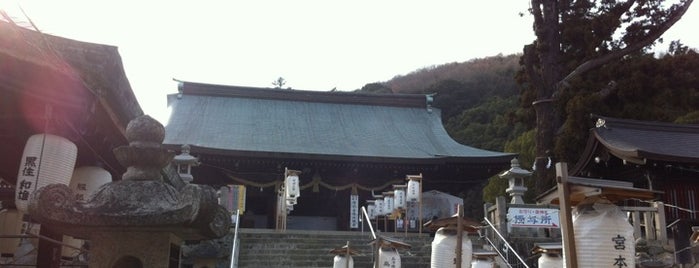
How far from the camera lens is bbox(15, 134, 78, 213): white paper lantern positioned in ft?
16.3

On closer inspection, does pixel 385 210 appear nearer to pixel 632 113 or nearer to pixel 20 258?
pixel 20 258

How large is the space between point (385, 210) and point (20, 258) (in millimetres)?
9825

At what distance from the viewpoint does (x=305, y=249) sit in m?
12.9

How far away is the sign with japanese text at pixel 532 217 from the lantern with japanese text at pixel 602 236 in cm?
823

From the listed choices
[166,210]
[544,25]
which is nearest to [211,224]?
[166,210]

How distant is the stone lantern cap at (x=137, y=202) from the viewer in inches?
131

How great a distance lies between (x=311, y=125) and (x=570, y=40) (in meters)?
10.1

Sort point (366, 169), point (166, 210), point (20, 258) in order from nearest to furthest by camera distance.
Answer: point (166, 210), point (20, 258), point (366, 169)

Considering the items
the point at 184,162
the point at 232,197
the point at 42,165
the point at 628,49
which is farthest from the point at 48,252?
the point at 628,49

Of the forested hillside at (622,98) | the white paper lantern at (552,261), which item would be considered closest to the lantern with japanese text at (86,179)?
the white paper lantern at (552,261)

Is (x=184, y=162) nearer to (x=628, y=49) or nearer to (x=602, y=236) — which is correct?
(x=602, y=236)

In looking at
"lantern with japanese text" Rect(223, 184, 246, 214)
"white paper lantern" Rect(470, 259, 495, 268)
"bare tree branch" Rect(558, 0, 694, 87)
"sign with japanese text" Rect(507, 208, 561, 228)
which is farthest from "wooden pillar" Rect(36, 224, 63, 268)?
"bare tree branch" Rect(558, 0, 694, 87)

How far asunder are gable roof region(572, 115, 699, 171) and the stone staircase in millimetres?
4962

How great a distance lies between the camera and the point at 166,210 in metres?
3.37
